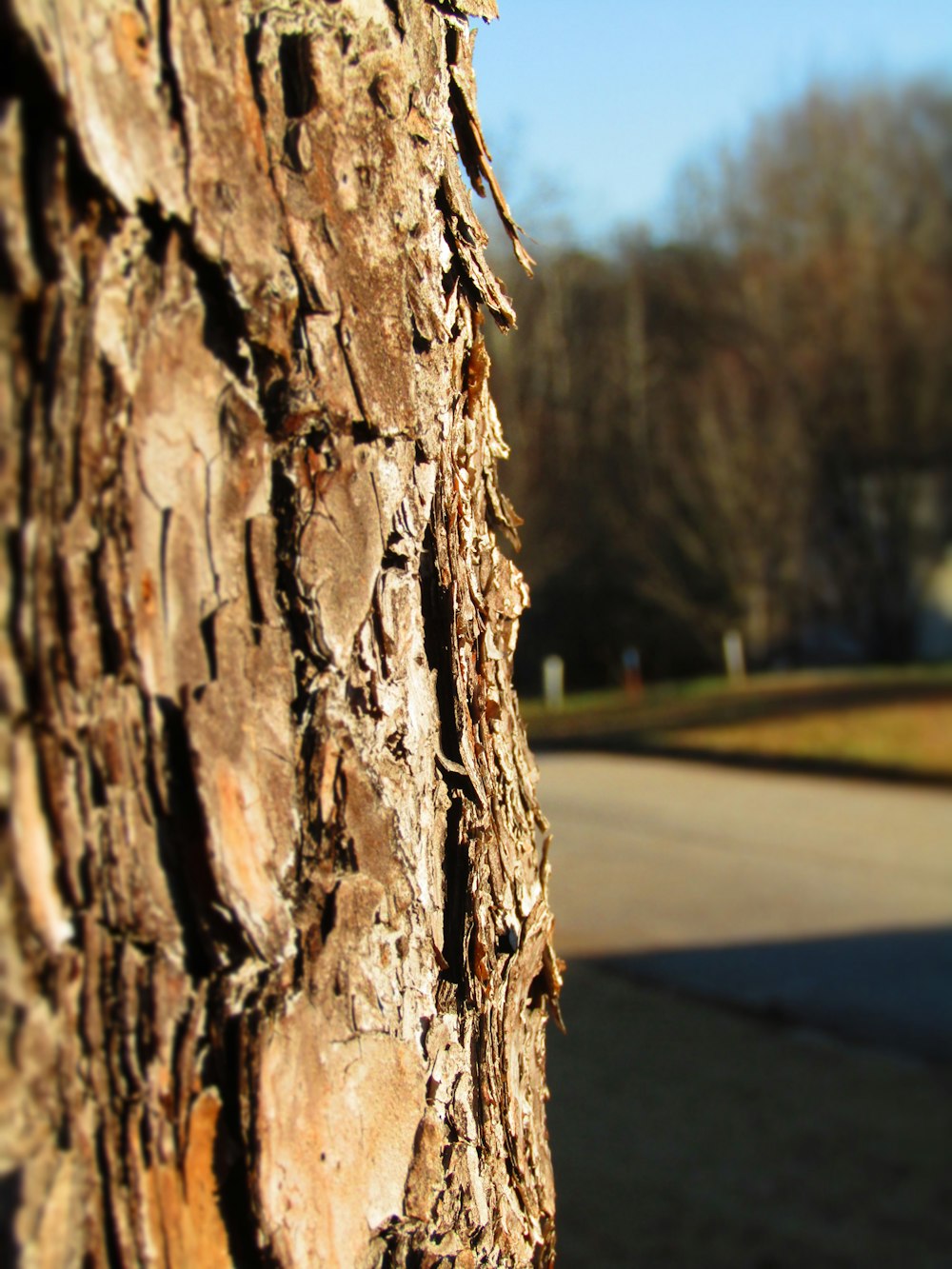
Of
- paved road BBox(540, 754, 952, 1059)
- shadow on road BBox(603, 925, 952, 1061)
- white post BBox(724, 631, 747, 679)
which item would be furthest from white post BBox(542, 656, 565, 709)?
shadow on road BBox(603, 925, 952, 1061)

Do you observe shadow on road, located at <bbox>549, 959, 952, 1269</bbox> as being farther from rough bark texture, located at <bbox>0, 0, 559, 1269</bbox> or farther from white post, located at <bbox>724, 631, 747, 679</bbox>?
white post, located at <bbox>724, 631, 747, 679</bbox>

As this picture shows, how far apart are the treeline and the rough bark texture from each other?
61.7 ft

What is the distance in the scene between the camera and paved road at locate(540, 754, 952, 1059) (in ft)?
20.9

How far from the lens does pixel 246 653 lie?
875 millimetres

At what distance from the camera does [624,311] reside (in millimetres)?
19828

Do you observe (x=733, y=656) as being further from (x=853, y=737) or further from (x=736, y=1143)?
(x=736, y=1143)

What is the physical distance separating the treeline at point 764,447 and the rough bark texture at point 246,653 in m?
18.8

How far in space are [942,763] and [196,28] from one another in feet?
37.1

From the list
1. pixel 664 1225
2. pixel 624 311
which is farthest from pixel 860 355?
pixel 664 1225

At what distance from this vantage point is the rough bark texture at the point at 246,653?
77cm

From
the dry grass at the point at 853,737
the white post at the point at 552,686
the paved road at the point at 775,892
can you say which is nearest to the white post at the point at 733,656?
the white post at the point at 552,686

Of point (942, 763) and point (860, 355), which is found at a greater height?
point (860, 355)

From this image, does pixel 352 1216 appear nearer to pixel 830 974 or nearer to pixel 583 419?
pixel 830 974

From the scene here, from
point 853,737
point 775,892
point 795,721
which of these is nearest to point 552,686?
point 795,721
